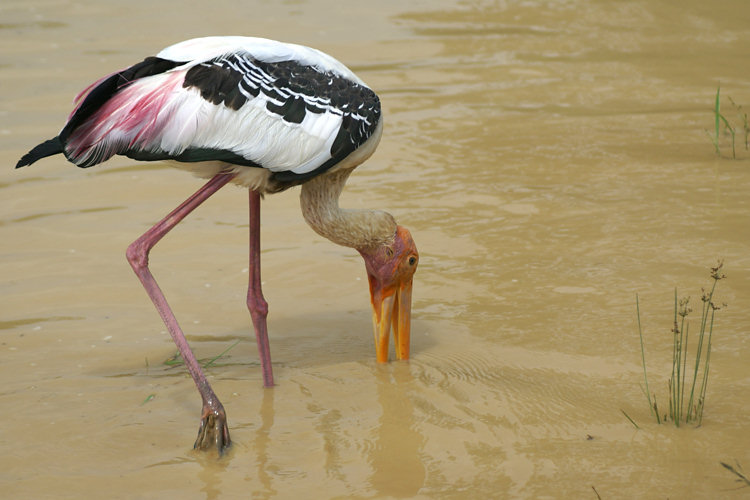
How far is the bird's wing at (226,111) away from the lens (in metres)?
4.21

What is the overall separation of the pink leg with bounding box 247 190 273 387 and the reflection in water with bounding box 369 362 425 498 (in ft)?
1.79

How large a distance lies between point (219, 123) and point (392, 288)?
142 centimetres

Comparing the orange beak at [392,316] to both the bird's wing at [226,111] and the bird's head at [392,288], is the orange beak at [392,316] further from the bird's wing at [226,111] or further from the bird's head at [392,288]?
the bird's wing at [226,111]

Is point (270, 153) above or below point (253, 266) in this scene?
above

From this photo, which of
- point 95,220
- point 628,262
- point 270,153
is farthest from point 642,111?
point 270,153

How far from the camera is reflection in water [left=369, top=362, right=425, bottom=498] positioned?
153 inches

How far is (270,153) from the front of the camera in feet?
14.4

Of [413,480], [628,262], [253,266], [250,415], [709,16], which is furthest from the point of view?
[709,16]


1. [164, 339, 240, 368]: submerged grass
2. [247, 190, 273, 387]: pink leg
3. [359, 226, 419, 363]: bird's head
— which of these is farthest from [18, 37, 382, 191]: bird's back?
[164, 339, 240, 368]: submerged grass

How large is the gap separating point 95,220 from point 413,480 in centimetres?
396

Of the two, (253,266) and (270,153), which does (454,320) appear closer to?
(253,266)

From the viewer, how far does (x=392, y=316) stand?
17.1 feet

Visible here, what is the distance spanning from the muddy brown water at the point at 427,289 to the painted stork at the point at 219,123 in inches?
16.9

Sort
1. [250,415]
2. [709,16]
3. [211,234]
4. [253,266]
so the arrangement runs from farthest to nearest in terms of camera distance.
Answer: [709,16] < [211,234] < [253,266] < [250,415]
